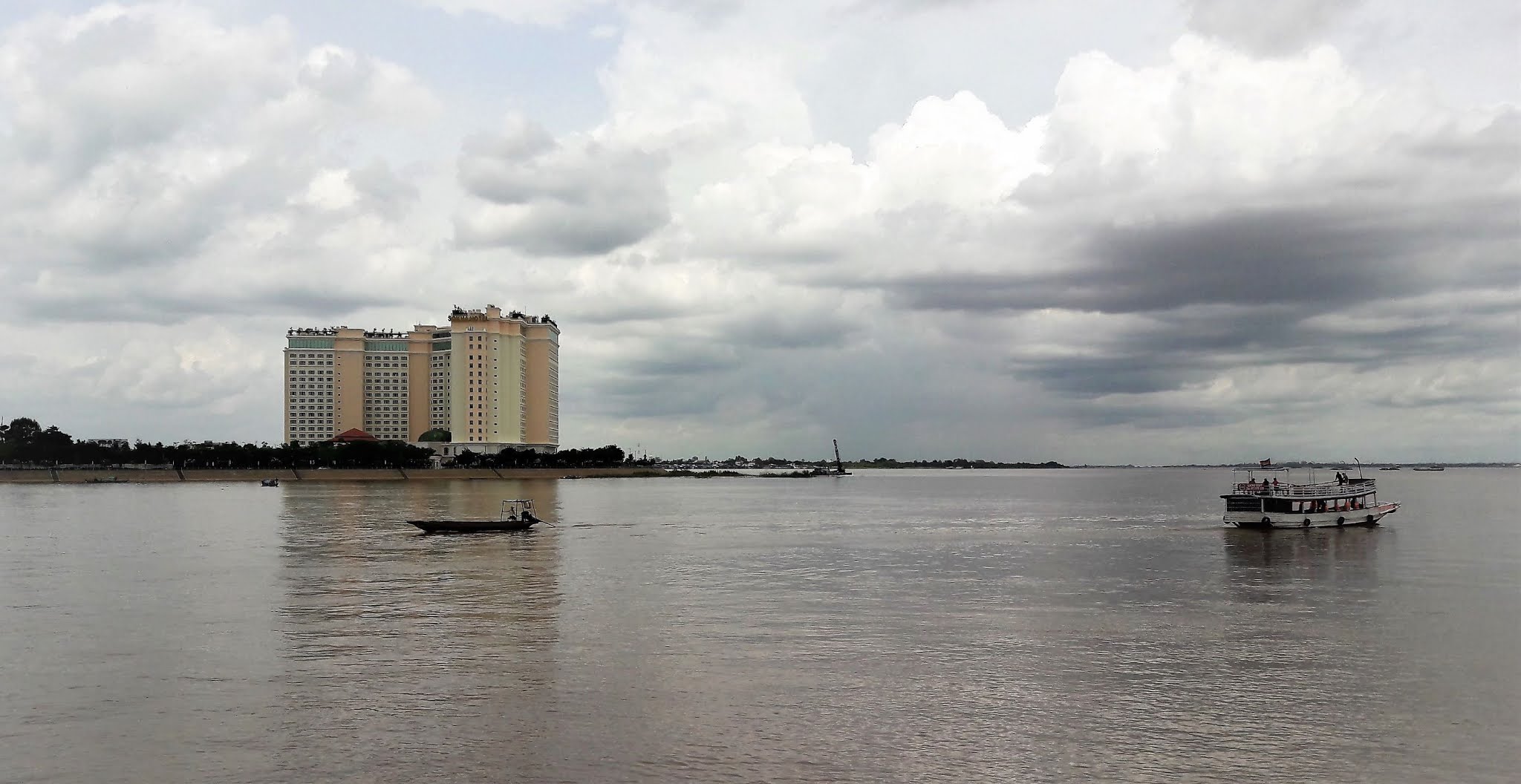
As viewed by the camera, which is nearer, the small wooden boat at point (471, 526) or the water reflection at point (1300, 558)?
the water reflection at point (1300, 558)

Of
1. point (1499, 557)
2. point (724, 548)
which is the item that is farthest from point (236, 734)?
point (1499, 557)

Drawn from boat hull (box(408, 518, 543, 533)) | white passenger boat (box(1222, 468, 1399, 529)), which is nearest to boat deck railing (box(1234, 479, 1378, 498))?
white passenger boat (box(1222, 468, 1399, 529))

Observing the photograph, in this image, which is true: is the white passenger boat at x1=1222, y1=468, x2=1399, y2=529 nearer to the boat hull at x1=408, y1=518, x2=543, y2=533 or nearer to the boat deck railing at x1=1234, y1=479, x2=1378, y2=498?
the boat deck railing at x1=1234, y1=479, x2=1378, y2=498

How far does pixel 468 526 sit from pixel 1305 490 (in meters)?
60.7

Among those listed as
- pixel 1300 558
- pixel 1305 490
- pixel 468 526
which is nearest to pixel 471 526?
pixel 468 526

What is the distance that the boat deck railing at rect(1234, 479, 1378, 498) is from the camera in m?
76.4

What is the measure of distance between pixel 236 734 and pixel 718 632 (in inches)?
540

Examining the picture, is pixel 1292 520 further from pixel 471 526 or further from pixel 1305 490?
pixel 471 526

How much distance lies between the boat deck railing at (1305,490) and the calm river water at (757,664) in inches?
687

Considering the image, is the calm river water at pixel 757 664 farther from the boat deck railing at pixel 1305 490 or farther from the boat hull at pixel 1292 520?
the boat deck railing at pixel 1305 490

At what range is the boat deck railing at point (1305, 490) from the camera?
251ft

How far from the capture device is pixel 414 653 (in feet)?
89.5

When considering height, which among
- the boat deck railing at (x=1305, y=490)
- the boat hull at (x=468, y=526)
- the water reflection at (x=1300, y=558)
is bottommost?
the water reflection at (x=1300, y=558)

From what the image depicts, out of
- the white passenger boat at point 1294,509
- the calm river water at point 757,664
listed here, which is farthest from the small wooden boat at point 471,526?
the white passenger boat at point 1294,509
